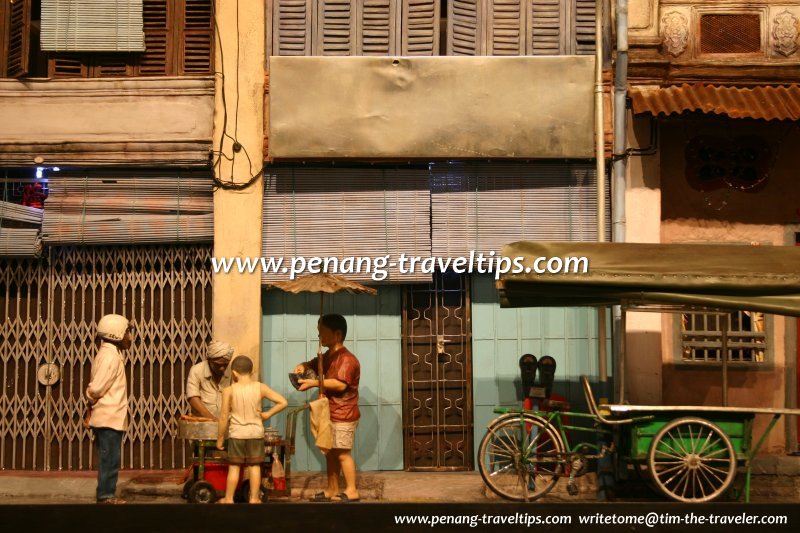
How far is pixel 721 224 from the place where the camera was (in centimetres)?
1274

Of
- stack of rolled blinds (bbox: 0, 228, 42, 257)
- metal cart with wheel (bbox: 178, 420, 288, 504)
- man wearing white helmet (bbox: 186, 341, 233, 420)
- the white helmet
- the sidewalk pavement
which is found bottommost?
the sidewalk pavement

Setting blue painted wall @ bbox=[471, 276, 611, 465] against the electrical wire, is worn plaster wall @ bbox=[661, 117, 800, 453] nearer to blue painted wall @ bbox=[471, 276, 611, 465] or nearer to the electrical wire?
blue painted wall @ bbox=[471, 276, 611, 465]

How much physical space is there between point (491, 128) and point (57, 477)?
6.16m

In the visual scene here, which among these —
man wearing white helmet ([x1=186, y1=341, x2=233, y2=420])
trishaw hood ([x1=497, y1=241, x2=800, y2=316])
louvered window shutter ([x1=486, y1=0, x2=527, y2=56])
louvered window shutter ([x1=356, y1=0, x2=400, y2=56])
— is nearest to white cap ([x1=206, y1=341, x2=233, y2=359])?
man wearing white helmet ([x1=186, y1=341, x2=233, y2=420])

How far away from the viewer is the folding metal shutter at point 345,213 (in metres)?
12.5

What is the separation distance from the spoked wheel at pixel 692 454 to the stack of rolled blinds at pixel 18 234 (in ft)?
23.5

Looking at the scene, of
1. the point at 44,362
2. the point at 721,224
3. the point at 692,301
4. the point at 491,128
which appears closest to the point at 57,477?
the point at 44,362

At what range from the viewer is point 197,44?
12898mm

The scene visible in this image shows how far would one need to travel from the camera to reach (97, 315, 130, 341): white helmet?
994 centimetres

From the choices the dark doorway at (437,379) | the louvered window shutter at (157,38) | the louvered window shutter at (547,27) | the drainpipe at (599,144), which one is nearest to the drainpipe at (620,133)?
the drainpipe at (599,144)

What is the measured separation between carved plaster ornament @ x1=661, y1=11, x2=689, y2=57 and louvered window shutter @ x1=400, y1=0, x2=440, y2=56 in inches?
102

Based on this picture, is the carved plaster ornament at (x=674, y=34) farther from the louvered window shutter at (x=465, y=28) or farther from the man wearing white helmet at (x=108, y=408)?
the man wearing white helmet at (x=108, y=408)

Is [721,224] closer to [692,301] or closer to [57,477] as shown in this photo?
[692,301]

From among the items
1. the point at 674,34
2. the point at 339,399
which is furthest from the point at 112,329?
the point at 674,34
